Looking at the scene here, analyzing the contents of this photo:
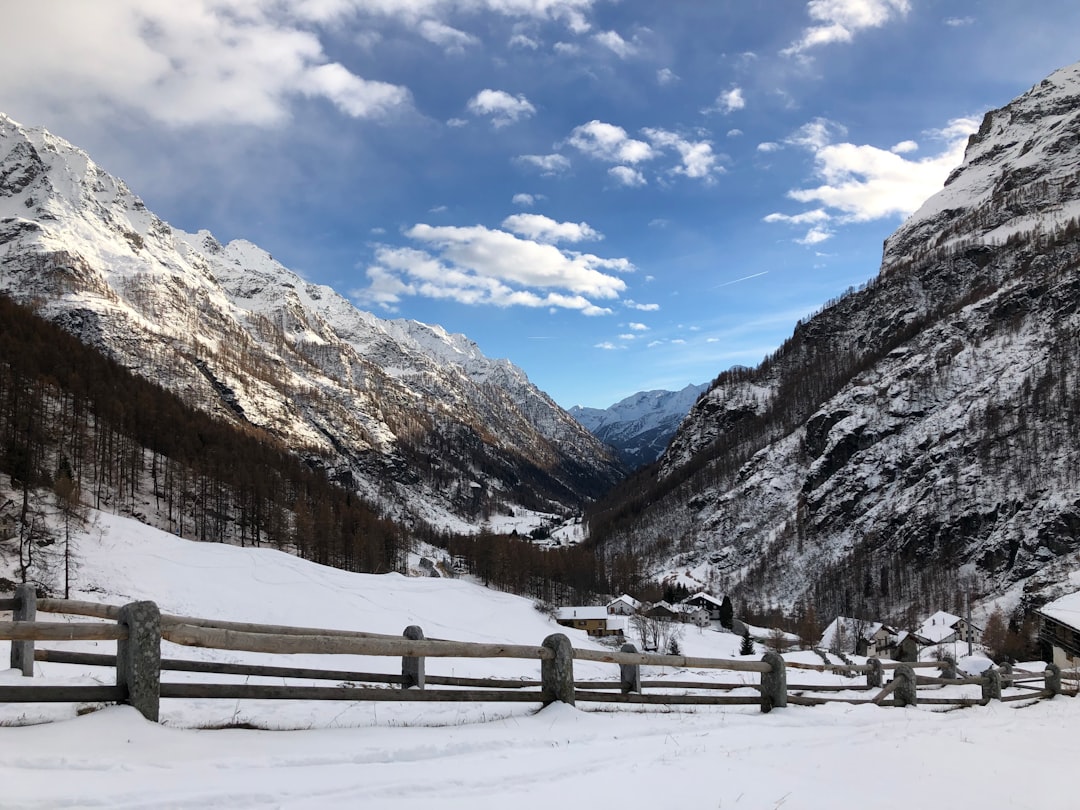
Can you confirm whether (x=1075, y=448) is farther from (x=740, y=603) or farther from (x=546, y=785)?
(x=546, y=785)

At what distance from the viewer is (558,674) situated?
958cm

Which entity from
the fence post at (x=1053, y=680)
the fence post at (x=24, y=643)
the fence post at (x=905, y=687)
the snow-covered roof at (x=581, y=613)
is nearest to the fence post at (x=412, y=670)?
the fence post at (x=24, y=643)

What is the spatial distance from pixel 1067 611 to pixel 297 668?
5118 cm

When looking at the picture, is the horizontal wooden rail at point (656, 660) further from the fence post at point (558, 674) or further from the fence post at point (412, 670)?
the fence post at point (412, 670)

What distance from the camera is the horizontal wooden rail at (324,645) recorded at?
6.52 m

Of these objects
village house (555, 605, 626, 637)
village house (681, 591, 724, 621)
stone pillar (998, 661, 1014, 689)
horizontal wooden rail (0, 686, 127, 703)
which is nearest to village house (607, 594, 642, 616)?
village house (681, 591, 724, 621)

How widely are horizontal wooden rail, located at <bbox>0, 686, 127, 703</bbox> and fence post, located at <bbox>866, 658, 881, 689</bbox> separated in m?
16.9

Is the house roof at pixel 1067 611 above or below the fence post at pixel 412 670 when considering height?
below

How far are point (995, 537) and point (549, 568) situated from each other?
289 ft

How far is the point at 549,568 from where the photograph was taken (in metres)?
132

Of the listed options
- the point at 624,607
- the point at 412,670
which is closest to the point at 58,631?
the point at 412,670

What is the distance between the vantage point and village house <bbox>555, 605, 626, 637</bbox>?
88125 millimetres

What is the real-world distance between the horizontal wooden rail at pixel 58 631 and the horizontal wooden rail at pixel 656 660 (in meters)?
5.93

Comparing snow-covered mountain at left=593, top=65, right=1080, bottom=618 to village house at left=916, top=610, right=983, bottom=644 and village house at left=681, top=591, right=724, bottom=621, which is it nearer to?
village house at left=916, top=610, right=983, bottom=644
